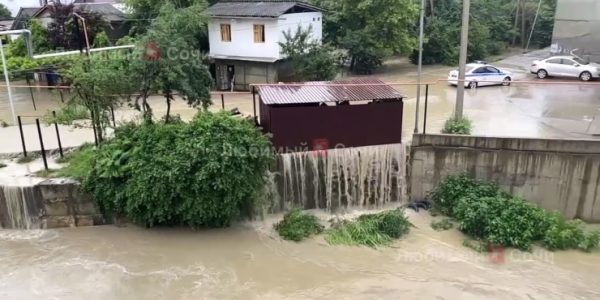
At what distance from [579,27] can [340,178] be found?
1361 cm

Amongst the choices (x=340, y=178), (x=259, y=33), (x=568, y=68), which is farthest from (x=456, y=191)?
(x=259, y=33)

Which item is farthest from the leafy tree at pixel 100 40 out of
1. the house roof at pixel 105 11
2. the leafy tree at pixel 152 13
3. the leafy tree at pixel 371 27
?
the leafy tree at pixel 371 27

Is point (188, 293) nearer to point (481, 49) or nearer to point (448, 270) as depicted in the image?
point (448, 270)

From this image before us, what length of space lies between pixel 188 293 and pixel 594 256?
1025 cm

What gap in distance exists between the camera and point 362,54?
1095 inches

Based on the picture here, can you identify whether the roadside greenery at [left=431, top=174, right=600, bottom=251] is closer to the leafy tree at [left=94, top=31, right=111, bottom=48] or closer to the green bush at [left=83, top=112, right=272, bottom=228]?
the green bush at [left=83, top=112, right=272, bottom=228]

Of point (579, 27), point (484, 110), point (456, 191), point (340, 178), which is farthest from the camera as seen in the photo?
point (579, 27)

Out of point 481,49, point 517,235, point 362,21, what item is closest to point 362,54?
point 362,21

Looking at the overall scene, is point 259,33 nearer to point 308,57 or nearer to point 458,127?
point 308,57

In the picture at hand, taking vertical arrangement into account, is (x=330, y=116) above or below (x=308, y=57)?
below

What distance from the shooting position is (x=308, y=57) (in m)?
23.3

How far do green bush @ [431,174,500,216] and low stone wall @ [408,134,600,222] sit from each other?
295mm

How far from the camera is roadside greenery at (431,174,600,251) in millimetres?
13148

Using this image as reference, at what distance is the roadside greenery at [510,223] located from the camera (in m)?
13.1
